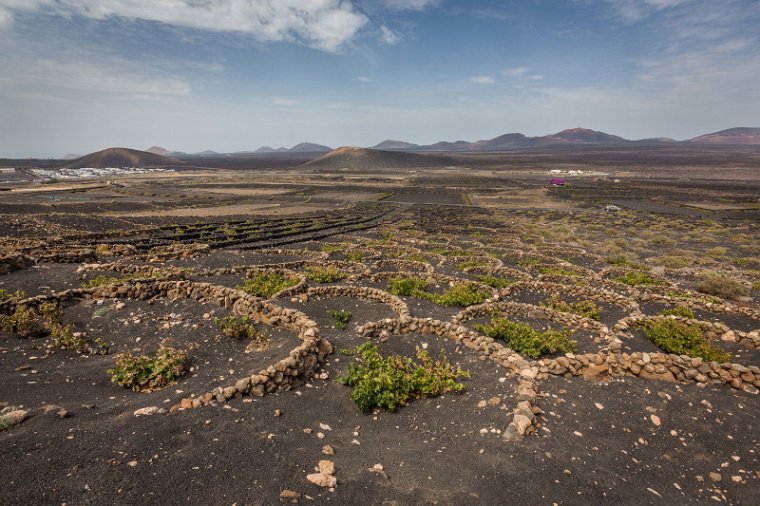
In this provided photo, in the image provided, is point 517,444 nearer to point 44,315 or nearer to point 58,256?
point 44,315

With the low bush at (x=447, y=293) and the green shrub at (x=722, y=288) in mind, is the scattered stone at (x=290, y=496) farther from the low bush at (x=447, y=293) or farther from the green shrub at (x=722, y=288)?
the green shrub at (x=722, y=288)

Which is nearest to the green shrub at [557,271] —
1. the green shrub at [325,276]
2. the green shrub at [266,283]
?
the green shrub at [325,276]

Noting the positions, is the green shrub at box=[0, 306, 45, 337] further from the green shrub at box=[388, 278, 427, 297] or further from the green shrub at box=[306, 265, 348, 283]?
the green shrub at box=[388, 278, 427, 297]

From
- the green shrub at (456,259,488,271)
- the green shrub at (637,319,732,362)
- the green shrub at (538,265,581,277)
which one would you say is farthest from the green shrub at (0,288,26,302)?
the green shrub at (538,265,581,277)

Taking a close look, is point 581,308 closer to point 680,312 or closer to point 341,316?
point 680,312

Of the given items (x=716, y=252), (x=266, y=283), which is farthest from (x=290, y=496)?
(x=716, y=252)

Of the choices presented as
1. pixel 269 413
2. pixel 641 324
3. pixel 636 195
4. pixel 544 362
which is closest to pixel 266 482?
pixel 269 413
